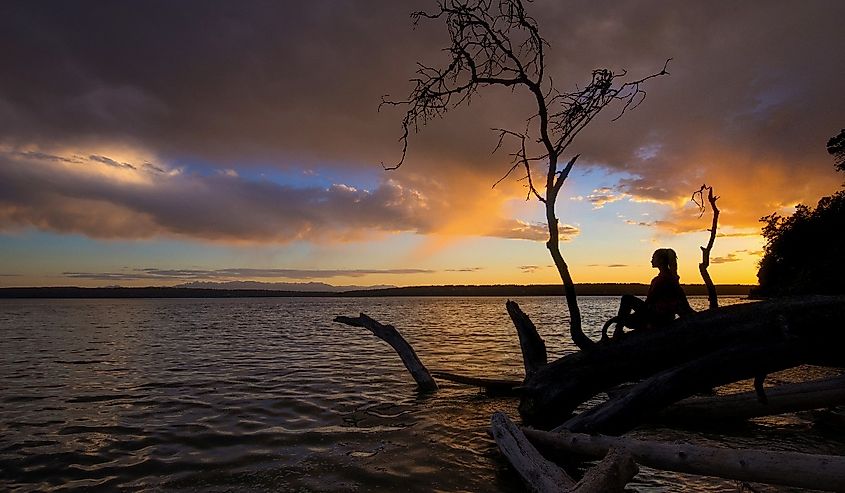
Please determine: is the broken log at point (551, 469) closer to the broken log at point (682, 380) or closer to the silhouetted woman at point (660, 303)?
the broken log at point (682, 380)

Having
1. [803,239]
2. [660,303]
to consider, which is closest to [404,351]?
[660,303]

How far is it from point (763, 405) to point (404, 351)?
28.3ft

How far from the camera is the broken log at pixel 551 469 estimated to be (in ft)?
16.7

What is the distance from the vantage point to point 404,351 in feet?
47.4

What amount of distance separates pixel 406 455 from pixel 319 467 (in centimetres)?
147

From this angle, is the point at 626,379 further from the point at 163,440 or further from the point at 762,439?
the point at 163,440

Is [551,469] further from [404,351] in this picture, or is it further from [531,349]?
[404,351]

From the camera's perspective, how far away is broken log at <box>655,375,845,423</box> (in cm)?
900

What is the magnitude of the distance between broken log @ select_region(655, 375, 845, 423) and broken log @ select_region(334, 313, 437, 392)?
6.11m

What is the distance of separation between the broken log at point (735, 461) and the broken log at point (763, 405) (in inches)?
175

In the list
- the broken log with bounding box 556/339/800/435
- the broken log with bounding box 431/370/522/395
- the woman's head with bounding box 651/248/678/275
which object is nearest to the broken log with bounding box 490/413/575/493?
the broken log with bounding box 556/339/800/435

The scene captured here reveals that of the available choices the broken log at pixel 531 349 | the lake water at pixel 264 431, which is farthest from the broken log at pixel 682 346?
the lake water at pixel 264 431

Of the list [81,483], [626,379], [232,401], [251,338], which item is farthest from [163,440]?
[251,338]

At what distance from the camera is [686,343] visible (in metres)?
8.12
